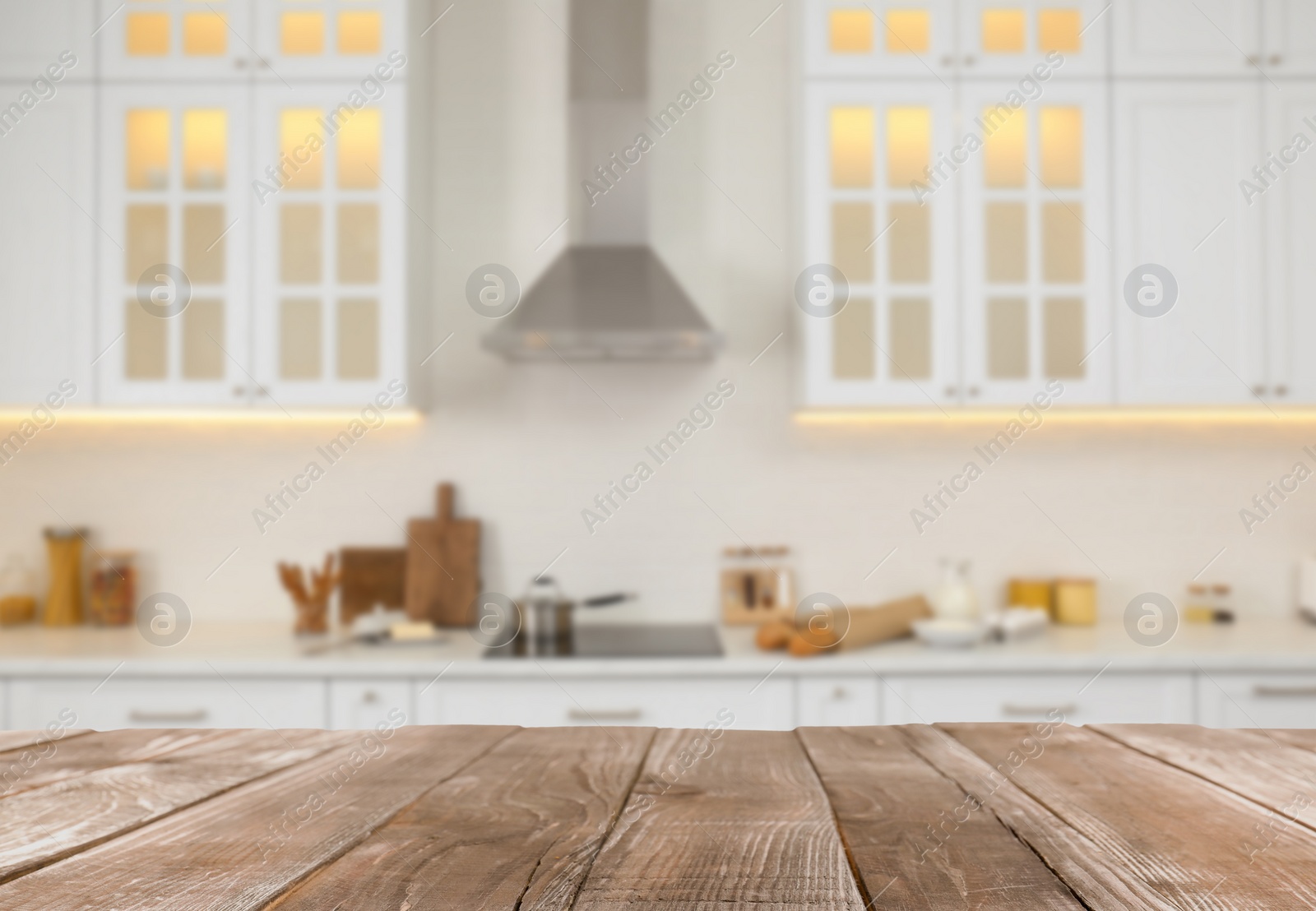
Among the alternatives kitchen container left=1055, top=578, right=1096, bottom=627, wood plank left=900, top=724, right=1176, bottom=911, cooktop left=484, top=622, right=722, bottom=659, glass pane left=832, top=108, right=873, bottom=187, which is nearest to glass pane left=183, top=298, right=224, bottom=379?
cooktop left=484, top=622, right=722, bottom=659

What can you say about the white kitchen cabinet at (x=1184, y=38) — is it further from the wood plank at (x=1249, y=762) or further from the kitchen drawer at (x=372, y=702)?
the kitchen drawer at (x=372, y=702)

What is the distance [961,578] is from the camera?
96.3 inches

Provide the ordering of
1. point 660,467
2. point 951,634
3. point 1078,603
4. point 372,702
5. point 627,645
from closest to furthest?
point 372,702
point 951,634
point 627,645
point 1078,603
point 660,467

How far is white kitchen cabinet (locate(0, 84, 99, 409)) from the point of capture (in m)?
2.29

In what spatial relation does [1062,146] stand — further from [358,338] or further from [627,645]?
[358,338]

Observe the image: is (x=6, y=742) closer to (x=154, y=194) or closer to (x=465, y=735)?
(x=465, y=735)

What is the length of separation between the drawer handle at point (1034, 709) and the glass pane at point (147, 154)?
259 centimetres

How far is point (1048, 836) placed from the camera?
49cm

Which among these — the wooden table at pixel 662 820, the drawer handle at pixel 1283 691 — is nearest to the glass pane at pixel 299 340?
the wooden table at pixel 662 820

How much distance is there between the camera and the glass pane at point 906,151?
2338 millimetres

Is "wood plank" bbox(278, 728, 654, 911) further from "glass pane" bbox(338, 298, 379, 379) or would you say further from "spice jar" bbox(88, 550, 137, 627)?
"spice jar" bbox(88, 550, 137, 627)

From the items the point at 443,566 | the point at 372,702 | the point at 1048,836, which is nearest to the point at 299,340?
the point at 443,566

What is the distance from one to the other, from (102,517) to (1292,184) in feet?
11.7

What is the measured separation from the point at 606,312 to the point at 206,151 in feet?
3.90
